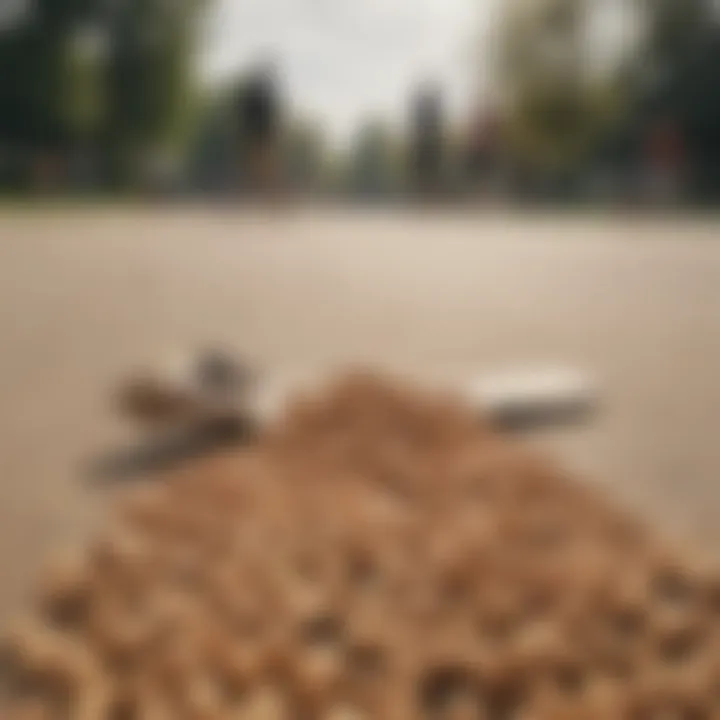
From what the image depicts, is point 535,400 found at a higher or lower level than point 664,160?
lower

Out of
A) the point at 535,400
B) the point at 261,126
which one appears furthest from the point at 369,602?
the point at 261,126

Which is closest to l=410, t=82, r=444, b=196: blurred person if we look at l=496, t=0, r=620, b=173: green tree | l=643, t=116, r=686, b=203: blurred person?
l=496, t=0, r=620, b=173: green tree

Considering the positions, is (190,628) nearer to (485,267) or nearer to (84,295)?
(84,295)

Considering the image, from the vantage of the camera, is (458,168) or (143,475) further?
(458,168)

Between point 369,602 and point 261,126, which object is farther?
point 261,126

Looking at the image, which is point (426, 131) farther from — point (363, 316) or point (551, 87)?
point (363, 316)

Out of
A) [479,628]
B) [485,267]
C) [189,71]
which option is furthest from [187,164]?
[479,628]
